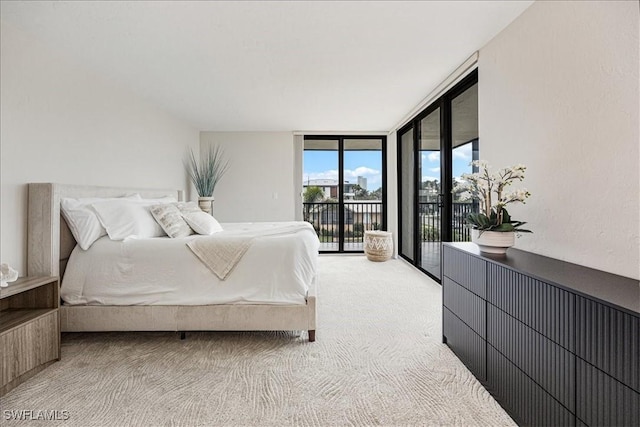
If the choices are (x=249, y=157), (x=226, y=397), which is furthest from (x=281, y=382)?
(x=249, y=157)

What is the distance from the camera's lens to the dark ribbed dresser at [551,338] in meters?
1.04

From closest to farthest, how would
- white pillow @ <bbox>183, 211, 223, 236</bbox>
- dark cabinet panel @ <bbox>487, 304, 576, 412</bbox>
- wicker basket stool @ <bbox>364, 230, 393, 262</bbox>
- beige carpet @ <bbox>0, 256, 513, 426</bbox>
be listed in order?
1. dark cabinet panel @ <bbox>487, 304, 576, 412</bbox>
2. beige carpet @ <bbox>0, 256, 513, 426</bbox>
3. white pillow @ <bbox>183, 211, 223, 236</bbox>
4. wicker basket stool @ <bbox>364, 230, 393, 262</bbox>

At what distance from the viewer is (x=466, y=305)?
79.9 inches

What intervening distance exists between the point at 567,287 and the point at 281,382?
1510 mm

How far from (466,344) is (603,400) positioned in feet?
3.17

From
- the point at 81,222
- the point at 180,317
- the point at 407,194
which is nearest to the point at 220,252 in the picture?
the point at 180,317

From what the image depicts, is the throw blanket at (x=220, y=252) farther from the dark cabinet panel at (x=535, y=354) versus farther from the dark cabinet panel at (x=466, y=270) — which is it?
the dark cabinet panel at (x=535, y=354)

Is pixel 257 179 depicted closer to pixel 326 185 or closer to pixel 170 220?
pixel 326 185

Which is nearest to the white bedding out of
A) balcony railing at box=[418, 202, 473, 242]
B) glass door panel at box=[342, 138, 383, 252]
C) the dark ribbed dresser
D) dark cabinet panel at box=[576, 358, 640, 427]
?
the dark ribbed dresser

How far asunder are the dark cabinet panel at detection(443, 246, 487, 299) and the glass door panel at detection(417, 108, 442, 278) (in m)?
1.75

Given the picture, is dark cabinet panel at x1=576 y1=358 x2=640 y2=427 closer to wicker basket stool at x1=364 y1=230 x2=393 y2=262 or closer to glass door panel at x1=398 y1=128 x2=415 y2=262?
glass door panel at x1=398 y1=128 x2=415 y2=262

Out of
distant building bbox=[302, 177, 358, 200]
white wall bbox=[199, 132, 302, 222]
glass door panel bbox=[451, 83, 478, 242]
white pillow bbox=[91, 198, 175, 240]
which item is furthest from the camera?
distant building bbox=[302, 177, 358, 200]

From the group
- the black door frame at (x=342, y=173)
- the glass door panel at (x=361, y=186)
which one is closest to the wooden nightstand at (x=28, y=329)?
the black door frame at (x=342, y=173)

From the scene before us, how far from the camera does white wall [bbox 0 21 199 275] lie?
7.20 ft
